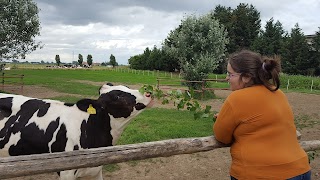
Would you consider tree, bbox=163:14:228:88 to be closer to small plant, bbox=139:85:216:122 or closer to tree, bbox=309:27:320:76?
small plant, bbox=139:85:216:122

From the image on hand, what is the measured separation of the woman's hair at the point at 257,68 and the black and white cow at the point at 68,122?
1886 mm

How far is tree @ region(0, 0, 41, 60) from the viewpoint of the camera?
60.7 ft

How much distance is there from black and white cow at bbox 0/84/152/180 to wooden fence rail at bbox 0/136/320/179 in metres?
1.26

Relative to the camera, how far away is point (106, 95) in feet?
13.2

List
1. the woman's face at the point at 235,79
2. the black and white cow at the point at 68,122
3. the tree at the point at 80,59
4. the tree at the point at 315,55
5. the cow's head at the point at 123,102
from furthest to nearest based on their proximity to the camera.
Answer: the tree at the point at 80,59
the tree at the point at 315,55
the cow's head at the point at 123,102
the black and white cow at the point at 68,122
the woman's face at the point at 235,79

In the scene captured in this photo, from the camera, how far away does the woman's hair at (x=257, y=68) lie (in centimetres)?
230

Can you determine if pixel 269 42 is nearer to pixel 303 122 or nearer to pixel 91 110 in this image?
pixel 303 122

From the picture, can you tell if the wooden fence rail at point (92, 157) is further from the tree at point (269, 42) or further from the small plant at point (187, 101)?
the tree at point (269, 42)

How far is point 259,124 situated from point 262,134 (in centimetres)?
7

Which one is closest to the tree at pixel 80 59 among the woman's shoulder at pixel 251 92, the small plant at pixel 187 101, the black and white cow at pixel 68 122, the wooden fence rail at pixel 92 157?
the black and white cow at pixel 68 122

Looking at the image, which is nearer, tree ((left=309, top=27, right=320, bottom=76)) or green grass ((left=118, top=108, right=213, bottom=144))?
green grass ((left=118, top=108, right=213, bottom=144))

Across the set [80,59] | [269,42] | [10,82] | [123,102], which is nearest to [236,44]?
[269,42]

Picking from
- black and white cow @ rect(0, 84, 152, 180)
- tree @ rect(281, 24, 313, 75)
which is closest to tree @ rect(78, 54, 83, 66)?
tree @ rect(281, 24, 313, 75)

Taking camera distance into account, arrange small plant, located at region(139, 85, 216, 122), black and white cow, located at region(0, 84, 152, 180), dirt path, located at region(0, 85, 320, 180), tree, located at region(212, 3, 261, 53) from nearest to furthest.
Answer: small plant, located at region(139, 85, 216, 122) → black and white cow, located at region(0, 84, 152, 180) → dirt path, located at region(0, 85, 320, 180) → tree, located at region(212, 3, 261, 53)
